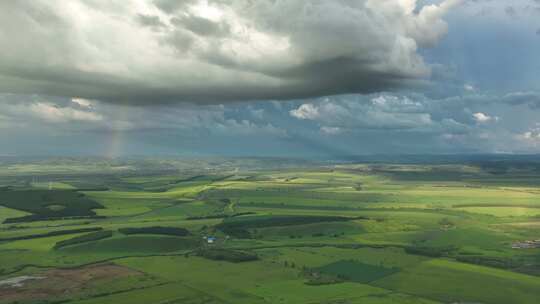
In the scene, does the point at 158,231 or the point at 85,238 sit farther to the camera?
the point at 158,231

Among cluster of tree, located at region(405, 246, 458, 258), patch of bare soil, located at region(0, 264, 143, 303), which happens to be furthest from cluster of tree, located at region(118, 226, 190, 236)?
cluster of tree, located at region(405, 246, 458, 258)

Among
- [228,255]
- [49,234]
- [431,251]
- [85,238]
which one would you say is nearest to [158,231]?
[85,238]

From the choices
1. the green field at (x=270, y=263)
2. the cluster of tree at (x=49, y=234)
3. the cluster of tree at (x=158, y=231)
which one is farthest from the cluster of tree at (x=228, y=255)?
the cluster of tree at (x=49, y=234)

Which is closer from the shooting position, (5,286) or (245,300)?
(245,300)

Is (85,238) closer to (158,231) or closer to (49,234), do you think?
(49,234)

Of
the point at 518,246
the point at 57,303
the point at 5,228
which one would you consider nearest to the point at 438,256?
the point at 518,246

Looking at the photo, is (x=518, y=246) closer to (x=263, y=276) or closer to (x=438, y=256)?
(x=438, y=256)

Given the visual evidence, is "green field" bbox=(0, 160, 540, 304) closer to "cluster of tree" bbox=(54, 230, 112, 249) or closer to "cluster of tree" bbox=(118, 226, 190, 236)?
"cluster of tree" bbox=(54, 230, 112, 249)

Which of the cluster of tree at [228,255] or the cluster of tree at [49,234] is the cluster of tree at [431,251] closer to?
the cluster of tree at [228,255]
